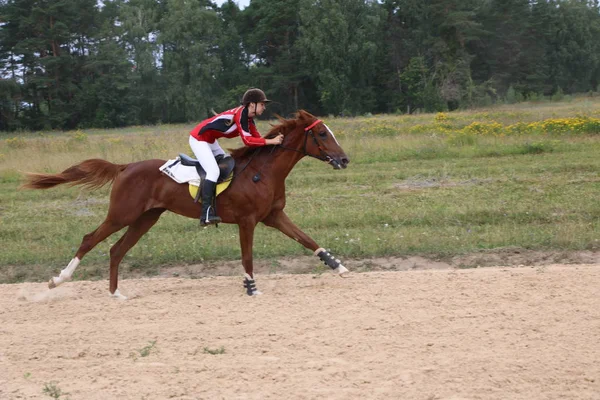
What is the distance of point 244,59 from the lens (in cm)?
7425

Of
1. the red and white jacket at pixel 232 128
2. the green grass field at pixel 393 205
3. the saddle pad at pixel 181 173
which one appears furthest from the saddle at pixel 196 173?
the green grass field at pixel 393 205

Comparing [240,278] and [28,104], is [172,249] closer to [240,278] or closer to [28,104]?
[240,278]

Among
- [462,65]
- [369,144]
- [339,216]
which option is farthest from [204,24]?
[339,216]

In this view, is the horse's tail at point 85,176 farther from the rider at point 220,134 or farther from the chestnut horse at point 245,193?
the rider at point 220,134

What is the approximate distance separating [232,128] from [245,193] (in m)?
0.86

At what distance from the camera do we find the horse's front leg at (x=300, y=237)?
938 centimetres

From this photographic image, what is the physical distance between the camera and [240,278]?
1025 cm

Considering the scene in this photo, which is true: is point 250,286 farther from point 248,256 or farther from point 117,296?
point 117,296

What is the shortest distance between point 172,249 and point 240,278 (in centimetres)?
228

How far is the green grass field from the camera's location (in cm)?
1173

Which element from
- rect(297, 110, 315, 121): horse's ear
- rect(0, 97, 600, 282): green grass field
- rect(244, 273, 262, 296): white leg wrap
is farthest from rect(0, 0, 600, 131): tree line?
rect(244, 273, 262, 296): white leg wrap

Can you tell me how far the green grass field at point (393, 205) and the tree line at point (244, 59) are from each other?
36545 mm

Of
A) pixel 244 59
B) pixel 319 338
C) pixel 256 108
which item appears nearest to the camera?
pixel 319 338

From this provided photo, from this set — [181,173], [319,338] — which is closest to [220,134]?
[181,173]
